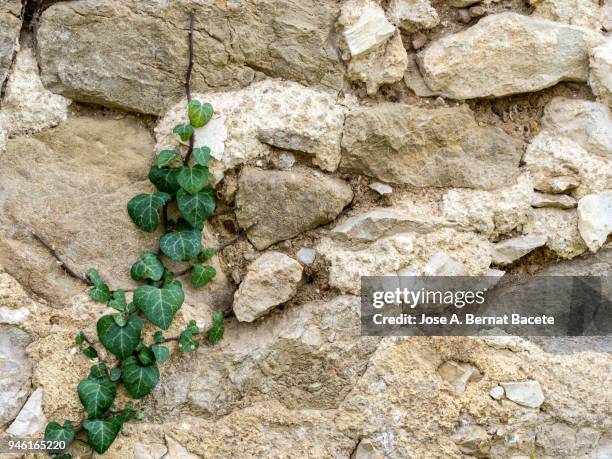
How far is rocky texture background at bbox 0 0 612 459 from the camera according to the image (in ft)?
5.27

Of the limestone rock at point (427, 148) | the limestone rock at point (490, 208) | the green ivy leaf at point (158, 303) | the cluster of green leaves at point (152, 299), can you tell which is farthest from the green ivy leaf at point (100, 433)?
the limestone rock at point (490, 208)

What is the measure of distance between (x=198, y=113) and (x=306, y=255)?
1.47 feet

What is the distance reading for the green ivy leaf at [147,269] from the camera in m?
1.61

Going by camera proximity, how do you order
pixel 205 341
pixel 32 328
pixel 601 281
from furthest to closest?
pixel 601 281 < pixel 205 341 < pixel 32 328

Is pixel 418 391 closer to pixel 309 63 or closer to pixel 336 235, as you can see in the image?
pixel 336 235

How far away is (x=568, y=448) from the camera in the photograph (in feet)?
5.47

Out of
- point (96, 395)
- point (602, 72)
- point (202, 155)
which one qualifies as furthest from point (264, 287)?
point (602, 72)

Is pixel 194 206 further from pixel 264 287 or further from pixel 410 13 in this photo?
pixel 410 13

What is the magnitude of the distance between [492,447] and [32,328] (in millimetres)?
1157

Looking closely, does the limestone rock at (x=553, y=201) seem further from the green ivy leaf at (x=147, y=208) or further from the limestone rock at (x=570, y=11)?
the green ivy leaf at (x=147, y=208)

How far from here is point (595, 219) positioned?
5.69 feet

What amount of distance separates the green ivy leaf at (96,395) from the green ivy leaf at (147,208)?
0.38 metres

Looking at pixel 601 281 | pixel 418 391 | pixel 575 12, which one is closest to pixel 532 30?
pixel 575 12

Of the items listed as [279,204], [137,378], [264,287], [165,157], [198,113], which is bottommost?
[137,378]
